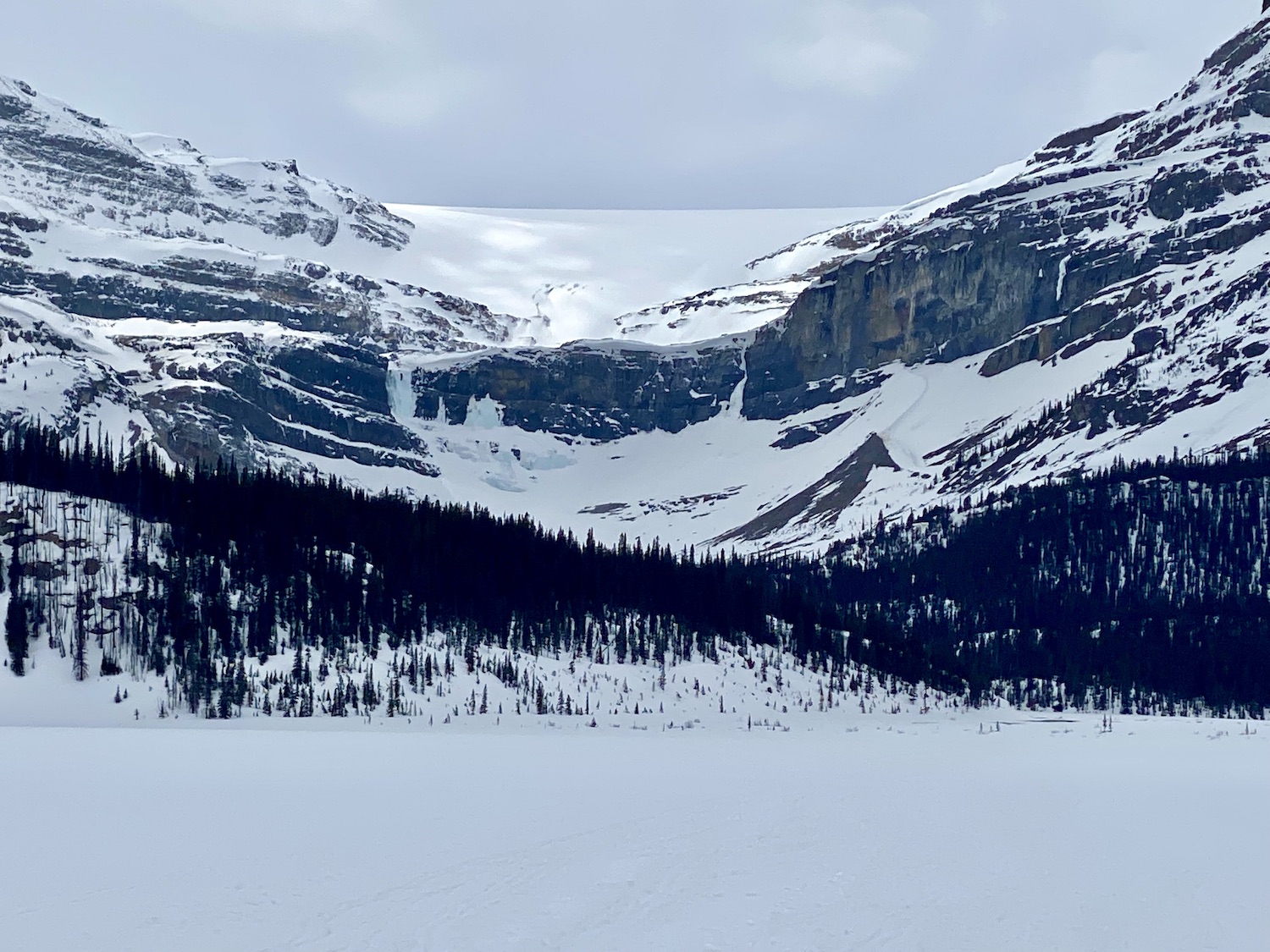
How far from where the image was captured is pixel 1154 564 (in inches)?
7810

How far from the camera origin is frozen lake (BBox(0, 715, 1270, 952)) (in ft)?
102

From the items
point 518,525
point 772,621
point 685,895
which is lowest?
point 685,895

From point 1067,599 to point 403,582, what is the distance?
106192 mm

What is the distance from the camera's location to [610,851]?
40375 mm

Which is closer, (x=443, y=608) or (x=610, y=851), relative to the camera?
(x=610, y=851)

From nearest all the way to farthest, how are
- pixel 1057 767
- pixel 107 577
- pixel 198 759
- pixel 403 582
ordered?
1. pixel 198 759
2. pixel 1057 767
3. pixel 107 577
4. pixel 403 582

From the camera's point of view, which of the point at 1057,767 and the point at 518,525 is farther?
the point at 518,525

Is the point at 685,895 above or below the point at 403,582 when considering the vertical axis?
below

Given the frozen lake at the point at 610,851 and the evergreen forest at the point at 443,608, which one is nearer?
the frozen lake at the point at 610,851

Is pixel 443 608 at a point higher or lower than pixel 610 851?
higher

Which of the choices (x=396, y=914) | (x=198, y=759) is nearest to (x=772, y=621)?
(x=198, y=759)

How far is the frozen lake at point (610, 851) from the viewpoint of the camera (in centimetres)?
3114

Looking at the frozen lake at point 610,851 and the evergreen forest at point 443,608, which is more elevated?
the evergreen forest at point 443,608

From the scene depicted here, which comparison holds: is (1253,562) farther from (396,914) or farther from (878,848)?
(396,914)
